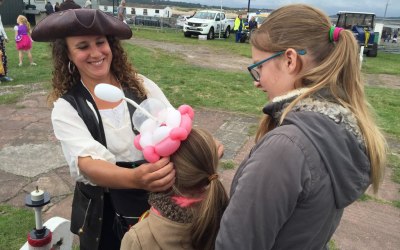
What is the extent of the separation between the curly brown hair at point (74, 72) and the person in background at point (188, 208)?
0.78 meters

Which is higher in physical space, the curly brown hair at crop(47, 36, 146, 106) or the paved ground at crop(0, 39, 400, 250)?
the curly brown hair at crop(47, 36, 146, 106)

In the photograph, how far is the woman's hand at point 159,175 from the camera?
1.35 meters

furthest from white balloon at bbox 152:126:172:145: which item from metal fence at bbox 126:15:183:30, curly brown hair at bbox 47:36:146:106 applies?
metal fence at bbox 126:15:183:30

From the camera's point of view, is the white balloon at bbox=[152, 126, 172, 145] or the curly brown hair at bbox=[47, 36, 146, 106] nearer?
the white balloon at bbox=[152, 126, 172, 145]

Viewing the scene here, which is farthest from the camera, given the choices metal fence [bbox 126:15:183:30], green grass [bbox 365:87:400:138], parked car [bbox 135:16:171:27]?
parked car [bbox 135:16:171:27]

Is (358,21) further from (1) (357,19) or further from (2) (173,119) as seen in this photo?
(2) (173,119)

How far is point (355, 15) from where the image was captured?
1820 centimetres

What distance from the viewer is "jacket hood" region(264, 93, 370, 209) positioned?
1.07 meters

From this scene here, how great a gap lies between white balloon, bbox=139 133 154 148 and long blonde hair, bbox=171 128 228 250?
4.1 inches

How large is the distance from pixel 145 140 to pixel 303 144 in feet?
1.94

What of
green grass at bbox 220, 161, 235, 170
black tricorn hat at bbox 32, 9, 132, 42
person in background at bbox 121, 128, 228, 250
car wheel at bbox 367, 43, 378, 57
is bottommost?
green grass at bbox 220, 161, 235, 170

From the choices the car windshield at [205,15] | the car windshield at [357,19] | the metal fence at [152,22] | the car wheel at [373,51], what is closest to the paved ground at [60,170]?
the car wheel at [373,51]

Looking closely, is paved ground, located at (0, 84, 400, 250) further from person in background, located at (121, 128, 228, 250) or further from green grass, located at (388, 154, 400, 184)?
person in background, located at (121, 128, 228, 250)

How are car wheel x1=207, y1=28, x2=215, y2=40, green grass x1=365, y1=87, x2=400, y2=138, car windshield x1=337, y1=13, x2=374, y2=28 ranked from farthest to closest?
car wheel x1=207, y1=28, x2=215, y2=40, car windshield x1=337, y1=13, x2=374, y2=28, green grass x1=365, y1=87, x2=400, y2=138
